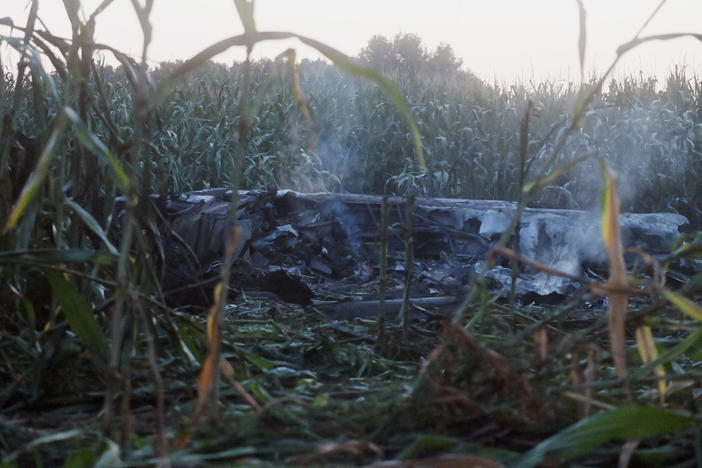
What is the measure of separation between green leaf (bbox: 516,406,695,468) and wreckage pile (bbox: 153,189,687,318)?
3.32m

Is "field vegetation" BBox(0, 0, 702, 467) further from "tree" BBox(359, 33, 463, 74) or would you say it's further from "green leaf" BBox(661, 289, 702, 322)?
"tree" BBox(359, 33, 463, 74)

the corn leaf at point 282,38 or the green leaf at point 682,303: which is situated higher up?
the corn leaf at point 282,38

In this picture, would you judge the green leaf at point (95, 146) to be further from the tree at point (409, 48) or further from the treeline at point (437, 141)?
the tree at point (409, 48)

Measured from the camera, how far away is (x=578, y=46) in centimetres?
127

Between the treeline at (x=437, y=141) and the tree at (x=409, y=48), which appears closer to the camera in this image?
the treeline at (x=437, y=141)

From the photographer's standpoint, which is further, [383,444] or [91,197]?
[91,197]

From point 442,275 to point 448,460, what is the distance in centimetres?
398

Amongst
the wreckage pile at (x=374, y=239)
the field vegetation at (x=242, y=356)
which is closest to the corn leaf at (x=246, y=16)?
the field vegetation at (x=242, y=356)

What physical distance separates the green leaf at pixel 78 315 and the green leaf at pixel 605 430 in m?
0.80

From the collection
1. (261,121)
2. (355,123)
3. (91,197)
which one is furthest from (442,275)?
(355,123)

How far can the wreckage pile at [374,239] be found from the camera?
4.70 meters

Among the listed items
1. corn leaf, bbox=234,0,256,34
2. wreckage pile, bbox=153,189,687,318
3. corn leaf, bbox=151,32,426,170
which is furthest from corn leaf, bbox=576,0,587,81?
wreckage pile, bbox=153,189,687,318

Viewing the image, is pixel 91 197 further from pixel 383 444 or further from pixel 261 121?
pixel 261 121

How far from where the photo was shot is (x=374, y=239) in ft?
18.2
